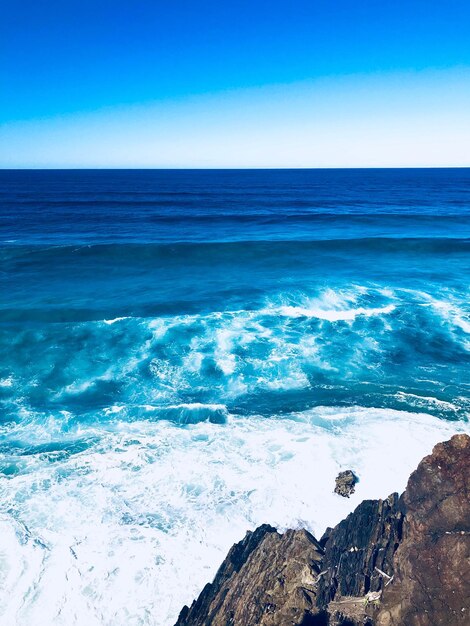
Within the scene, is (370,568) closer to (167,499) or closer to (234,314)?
(167,499)

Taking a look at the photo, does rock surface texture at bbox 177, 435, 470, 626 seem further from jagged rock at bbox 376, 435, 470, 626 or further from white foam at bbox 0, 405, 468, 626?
white foam at bbox 0, 405, 468, 626

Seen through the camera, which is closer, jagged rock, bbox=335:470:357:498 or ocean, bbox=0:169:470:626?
ocean, bbox=0:169:470:626

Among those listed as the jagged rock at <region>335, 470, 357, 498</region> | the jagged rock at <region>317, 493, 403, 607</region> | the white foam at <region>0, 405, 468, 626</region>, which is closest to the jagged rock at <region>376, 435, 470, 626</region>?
the jagged rock at <region>317, 493, 403, 607</region>

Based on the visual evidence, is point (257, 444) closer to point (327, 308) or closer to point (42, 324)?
point (327, 308)

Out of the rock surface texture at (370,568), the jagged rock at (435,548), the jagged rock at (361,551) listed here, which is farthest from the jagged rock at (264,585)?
the jagged rock at (435,548)

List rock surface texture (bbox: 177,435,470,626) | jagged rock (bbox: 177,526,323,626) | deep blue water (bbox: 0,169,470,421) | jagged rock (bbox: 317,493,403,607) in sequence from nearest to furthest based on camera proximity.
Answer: rock surface texture (bbox: 177,435,470,626), jagged rock (bbox: 177,526,323,626), jagged rock (bbox: 317,493,403,607), deep blue water (bbox: 0,169,470,421)
